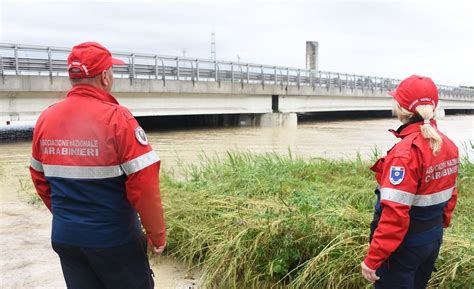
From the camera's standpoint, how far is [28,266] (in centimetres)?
409

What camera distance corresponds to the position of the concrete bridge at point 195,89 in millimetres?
17188

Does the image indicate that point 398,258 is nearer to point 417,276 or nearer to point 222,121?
point 417,276

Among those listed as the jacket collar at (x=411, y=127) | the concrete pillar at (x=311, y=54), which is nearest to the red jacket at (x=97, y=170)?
the jacket collar at (x=411, y=127)

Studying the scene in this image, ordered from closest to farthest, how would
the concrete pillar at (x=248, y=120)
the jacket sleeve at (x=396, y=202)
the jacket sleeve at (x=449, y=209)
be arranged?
the jacket sleeve at (x=396, y=202) → the jacket sleeve at (x=449, y=209) → the concrete pillar at (x=248, y=120)

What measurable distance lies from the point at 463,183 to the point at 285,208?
3.59m

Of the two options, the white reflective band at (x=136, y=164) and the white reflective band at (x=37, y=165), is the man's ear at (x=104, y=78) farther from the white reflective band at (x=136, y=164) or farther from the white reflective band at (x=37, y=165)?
the white reflective band at (x=37, y=165)

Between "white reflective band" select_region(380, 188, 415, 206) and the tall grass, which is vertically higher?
"white reflective band" select_region(380, 188, 415, 206)

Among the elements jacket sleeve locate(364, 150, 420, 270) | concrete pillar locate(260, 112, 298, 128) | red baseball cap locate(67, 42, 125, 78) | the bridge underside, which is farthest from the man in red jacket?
concrete pillar locate(260, 112, 298, 128)

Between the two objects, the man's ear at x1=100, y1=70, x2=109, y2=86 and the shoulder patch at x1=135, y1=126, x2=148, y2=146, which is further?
the man's ear at x1=100, y1=70, x2=109, y2=86

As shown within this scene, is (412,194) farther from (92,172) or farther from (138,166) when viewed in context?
(92,172)

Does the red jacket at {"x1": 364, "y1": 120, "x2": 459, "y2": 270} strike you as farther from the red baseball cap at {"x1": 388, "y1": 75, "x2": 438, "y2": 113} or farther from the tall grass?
the tall grass

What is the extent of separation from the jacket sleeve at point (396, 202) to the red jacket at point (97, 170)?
1175mm

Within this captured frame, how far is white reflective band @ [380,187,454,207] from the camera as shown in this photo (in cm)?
219

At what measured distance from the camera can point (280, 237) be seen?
141 inches
